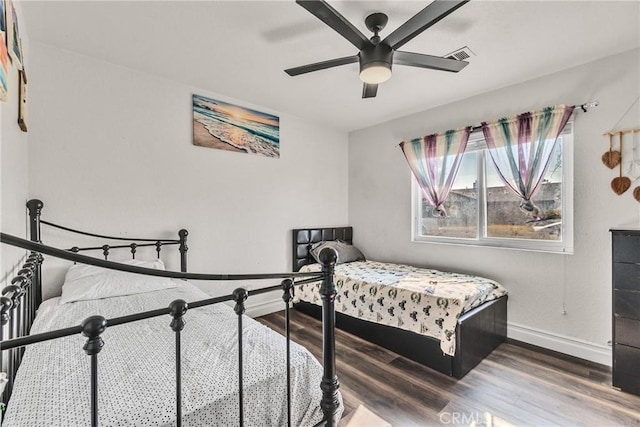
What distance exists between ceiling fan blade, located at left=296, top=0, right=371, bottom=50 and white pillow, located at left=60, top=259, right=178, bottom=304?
1677 mm

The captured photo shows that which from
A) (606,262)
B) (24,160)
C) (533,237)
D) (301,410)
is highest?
(24,160)

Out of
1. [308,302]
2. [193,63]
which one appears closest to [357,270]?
[308,302]

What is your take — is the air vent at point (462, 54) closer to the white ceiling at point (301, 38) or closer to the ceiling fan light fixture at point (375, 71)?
the white ceiling at point (301, 38)

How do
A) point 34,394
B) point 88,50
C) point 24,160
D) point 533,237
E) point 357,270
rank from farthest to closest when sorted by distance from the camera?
point 357,270 < point 533,237 < point 88,50 < point 24,160 < point 34,394

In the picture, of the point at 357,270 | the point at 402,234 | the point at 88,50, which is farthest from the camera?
the point at 402,234

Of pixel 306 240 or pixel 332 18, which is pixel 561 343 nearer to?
pixel 306 240

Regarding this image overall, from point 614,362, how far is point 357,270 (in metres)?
2.04

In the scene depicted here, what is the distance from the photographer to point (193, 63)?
238 cm

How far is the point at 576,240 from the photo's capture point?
241cm

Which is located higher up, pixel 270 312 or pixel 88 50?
pixel 88 50

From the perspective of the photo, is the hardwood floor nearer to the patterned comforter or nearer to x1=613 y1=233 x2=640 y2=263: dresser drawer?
the patterned comforter

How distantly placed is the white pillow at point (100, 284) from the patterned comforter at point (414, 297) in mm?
1565

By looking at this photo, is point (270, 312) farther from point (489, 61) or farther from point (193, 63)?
point (489, 61)

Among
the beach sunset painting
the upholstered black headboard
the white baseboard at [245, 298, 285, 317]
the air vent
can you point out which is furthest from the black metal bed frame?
the upholstered black headboard
